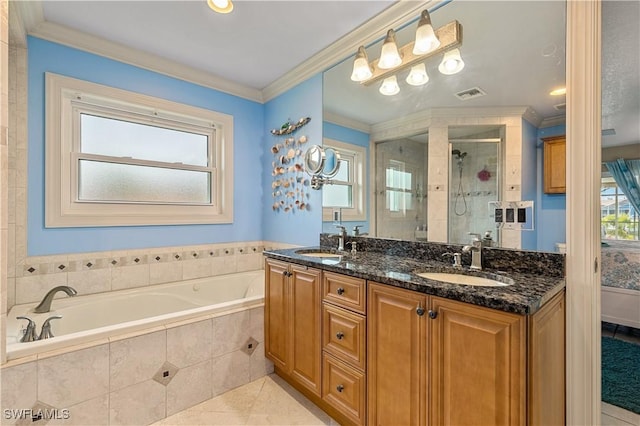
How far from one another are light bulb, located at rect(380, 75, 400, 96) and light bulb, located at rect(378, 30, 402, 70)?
4.6 inches

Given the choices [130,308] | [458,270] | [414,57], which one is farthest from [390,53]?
[130,308]

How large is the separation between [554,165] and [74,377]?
2581mm

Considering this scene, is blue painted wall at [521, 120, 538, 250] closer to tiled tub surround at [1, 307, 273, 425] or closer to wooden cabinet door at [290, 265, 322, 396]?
wooden cabinet door at [290, 265, 322, 396]

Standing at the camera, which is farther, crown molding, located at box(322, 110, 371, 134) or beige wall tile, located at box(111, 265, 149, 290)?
beige wall tile, located at box(111, 265, 149, 290)

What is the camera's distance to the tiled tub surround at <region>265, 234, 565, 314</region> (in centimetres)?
102

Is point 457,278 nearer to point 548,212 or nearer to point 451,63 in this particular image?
point 548,212

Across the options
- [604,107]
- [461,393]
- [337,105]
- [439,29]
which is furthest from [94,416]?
[604,107]

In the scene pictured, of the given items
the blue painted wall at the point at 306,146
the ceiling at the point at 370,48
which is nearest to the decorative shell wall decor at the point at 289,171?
the blue painted wall at the point at 306,146

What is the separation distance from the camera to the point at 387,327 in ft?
4.36

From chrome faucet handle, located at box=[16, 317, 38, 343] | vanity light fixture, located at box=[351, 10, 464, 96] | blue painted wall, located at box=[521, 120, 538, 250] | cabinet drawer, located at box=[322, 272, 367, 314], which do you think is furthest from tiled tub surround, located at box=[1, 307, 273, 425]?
vanity light fixture, located at box=[351, 10, 464, 96]

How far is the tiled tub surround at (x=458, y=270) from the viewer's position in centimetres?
102

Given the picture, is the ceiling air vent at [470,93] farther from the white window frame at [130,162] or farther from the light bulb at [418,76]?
the white window frame at [130,162]

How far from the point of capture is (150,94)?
2553mm

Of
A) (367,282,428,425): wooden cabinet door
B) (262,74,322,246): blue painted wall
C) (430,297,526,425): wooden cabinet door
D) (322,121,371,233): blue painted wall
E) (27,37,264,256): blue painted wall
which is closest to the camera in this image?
(430,297,526,425): wooden cabinet door
